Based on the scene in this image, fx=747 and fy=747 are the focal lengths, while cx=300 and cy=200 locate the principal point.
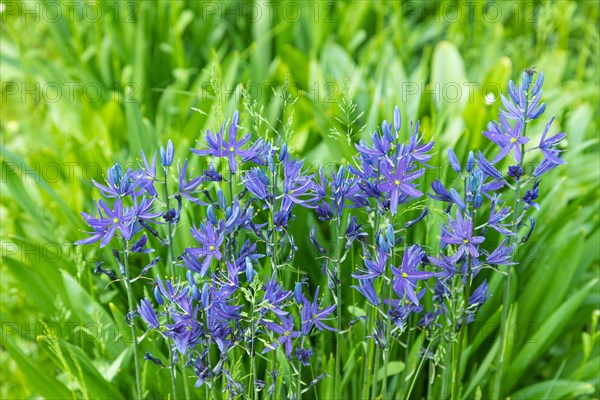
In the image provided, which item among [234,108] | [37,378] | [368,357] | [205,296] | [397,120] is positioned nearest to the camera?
[205,296]

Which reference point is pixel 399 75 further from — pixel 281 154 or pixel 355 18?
pixel 281 154

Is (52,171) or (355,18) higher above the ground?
(355,18)

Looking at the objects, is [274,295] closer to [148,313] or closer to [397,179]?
[148,313]

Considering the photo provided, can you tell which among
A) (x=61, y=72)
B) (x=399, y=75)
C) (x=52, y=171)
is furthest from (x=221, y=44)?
(x=52, y=171)

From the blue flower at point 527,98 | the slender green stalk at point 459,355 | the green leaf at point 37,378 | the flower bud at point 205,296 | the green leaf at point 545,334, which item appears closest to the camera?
the flower bud at point 205,296

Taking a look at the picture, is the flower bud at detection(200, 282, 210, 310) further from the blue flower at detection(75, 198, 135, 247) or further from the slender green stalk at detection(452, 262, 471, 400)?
the slender green stalk at detection(452, 262, 471, 400)

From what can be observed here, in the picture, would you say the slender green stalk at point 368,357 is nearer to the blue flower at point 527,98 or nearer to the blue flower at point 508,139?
the blue flower at point 508,139

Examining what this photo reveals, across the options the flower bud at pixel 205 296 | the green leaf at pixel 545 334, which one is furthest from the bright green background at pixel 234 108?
the flower bud at pixel 205 296

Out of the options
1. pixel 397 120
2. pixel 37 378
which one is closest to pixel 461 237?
pixel 397 120
